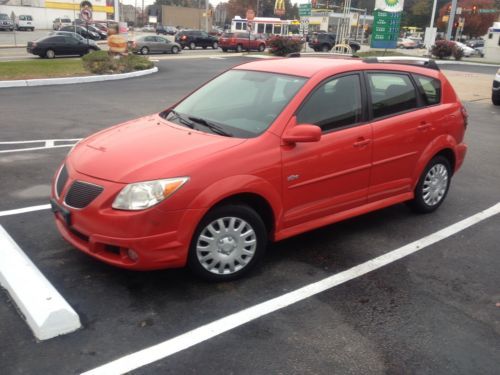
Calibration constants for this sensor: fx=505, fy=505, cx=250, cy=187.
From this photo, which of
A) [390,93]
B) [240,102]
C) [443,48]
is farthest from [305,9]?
[240,102]

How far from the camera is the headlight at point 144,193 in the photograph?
11.5 feet

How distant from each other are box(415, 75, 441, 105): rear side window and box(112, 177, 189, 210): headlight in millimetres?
3143

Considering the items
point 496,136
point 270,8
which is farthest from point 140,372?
point 270,8

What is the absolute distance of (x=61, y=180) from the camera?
4.08m

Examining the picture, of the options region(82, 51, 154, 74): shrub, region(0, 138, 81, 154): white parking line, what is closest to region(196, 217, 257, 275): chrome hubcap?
Result: region(0, 138, 81, 154): white parking line

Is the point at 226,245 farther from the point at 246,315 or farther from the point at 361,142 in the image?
the point at 361,142

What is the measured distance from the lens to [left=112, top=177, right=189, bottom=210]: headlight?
3.52 m

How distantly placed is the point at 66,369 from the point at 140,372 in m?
0.42

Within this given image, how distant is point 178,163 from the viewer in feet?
12.0

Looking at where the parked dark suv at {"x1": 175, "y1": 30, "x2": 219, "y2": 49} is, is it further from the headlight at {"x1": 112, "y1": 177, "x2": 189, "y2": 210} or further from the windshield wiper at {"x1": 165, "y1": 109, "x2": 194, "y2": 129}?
the headlight at {"x1": 112, "y1": 177, "x2": 189, "y2": 210}

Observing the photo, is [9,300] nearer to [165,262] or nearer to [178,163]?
[165,262]

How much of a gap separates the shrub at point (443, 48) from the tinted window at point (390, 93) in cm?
3486

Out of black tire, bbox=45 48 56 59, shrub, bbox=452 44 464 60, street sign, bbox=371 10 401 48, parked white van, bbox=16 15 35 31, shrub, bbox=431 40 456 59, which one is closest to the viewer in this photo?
black tire, bbox=45 48 56 59

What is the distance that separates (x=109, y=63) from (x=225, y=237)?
56.1 feet
